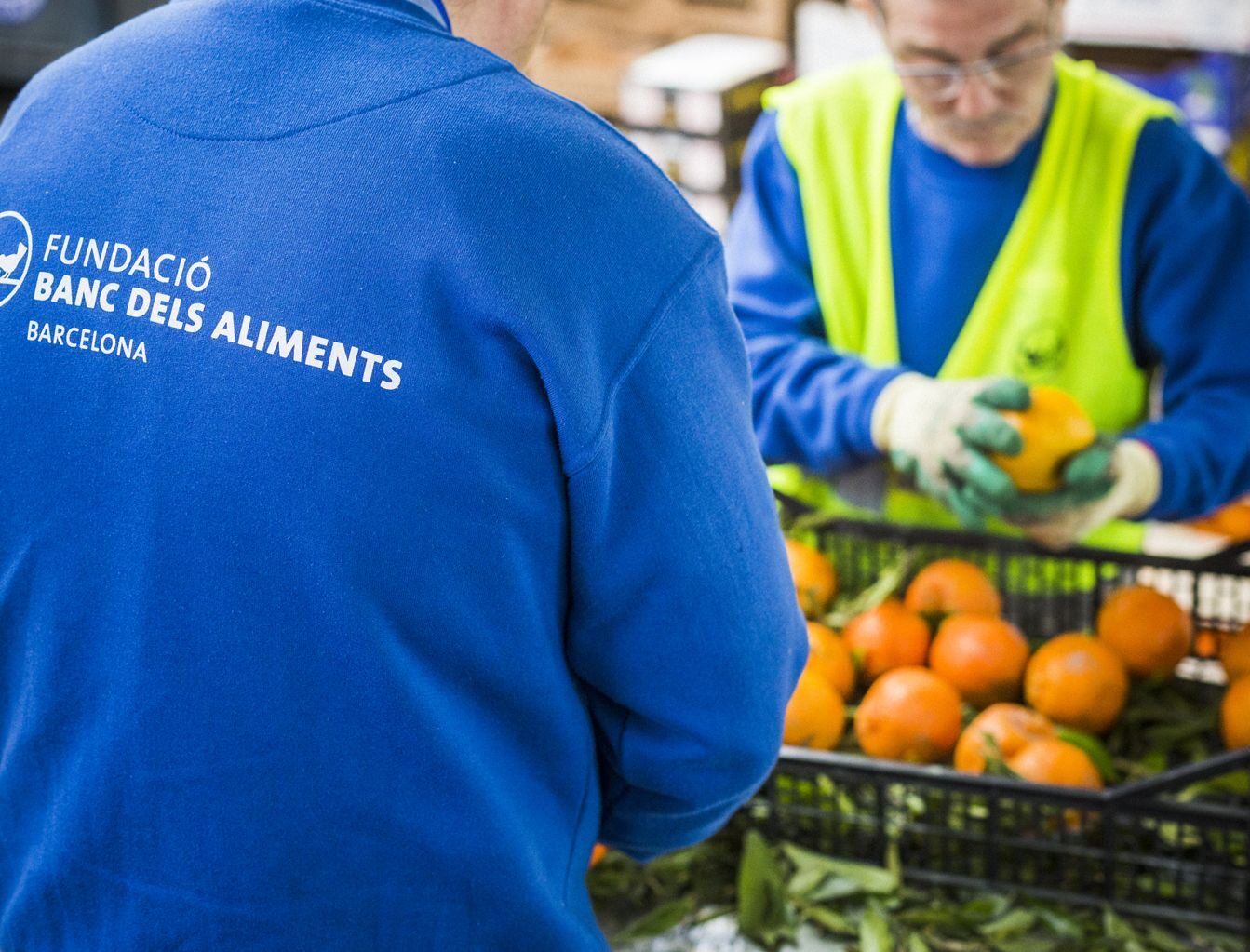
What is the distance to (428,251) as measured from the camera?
90cm

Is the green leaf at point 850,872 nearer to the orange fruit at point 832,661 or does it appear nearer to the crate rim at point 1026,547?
the orange fruit at point 832,661

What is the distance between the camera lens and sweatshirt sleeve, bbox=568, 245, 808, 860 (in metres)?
0.98

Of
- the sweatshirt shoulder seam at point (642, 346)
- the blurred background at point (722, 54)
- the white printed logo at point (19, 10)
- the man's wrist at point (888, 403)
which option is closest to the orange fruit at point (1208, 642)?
the man's wrist at point (888, 403)

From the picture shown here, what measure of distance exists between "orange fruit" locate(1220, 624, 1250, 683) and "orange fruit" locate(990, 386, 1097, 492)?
1.02 feet

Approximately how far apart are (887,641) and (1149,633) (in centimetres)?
35

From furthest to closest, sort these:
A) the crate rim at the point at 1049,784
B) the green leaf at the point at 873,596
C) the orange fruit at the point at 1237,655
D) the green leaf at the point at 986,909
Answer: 1. the green leaf at the point at 873,596
2. the orange fruit at the point at 1237,655
3. the green leaf at the point at 986,909
4. the crate rim at the point at 1049,784

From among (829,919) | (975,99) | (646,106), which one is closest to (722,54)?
(646,106)

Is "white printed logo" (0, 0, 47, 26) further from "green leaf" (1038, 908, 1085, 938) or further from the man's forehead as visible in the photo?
"green leaf" (1038, 908, 1085, 938)

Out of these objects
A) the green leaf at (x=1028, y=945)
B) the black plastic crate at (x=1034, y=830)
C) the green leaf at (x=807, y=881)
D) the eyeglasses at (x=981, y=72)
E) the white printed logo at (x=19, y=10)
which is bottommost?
the green leaf at (x=807, y=881)

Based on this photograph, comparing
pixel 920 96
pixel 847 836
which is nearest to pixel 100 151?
pixel 847 836

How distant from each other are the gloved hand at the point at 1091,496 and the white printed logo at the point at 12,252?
135 centimetres

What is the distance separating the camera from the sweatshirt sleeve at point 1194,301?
2111 mm

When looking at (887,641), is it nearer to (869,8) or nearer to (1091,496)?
(1091,496)

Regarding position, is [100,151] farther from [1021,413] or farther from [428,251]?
[1021,413]
